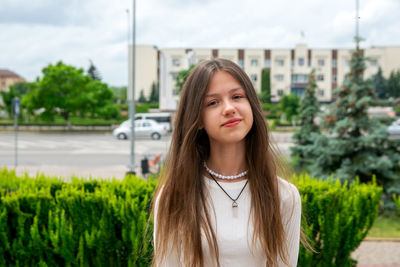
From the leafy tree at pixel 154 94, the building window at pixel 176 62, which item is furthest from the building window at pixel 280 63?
the leafy tree at pixel 154 94

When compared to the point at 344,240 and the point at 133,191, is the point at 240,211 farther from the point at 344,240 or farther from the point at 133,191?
the point at 344,240

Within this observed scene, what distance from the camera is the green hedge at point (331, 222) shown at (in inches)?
136

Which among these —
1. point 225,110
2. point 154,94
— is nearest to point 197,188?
point 225,110

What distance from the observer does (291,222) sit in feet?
5.53

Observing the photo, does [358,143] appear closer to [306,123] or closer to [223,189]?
[306,123]

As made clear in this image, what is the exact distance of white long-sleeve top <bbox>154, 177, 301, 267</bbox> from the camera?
1.56 m

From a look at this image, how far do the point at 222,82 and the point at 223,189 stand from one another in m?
0.45

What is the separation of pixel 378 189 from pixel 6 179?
3.93 meters

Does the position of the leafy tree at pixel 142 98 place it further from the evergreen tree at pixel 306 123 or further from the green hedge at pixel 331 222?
the green hedge at pixel 331 222

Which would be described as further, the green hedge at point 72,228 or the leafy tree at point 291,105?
the leafy tree at point 291,105

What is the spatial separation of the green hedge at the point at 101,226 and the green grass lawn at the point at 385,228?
139 inches

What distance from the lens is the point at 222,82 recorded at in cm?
157

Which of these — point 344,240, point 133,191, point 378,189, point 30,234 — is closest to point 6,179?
point 30,234

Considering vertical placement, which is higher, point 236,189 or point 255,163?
point 255,163
